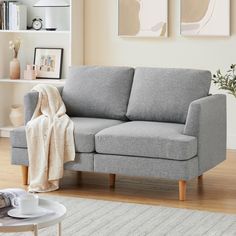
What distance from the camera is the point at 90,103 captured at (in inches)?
236

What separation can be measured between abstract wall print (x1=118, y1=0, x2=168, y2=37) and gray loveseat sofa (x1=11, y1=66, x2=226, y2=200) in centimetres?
132

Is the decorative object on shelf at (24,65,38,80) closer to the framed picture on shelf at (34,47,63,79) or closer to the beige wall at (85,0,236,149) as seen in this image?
the framed picture on shelf at (34,47,63,79)

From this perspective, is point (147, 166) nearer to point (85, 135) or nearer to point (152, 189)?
point (152, 189)

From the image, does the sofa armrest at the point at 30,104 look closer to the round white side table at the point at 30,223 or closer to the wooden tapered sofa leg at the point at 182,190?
the wooden tapered sofa leg at the point at 182,190

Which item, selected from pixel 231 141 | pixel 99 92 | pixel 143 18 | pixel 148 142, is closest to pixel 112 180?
pixel 148 142

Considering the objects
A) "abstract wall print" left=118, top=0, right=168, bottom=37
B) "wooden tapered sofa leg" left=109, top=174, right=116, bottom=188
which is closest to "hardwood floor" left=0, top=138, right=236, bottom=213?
"wooden tapered sofa leg" left=109, top=174, right=116, bottom=188

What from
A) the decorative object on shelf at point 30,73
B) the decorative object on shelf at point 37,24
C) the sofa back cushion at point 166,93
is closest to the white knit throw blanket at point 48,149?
the sofa back cushion at point 166,93

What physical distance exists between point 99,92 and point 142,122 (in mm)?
463

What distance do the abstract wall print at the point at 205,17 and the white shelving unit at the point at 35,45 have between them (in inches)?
40.5

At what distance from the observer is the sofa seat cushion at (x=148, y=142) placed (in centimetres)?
515

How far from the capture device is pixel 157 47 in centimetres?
730

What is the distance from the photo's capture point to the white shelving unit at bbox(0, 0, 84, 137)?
291 inches

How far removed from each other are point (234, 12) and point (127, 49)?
111cm

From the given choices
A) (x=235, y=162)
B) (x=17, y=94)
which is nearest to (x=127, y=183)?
(x=235, y=162)
